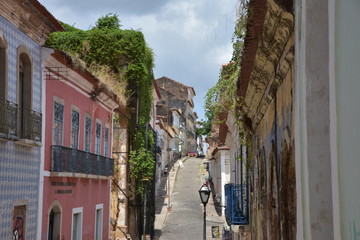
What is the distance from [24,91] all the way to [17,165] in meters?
1.73

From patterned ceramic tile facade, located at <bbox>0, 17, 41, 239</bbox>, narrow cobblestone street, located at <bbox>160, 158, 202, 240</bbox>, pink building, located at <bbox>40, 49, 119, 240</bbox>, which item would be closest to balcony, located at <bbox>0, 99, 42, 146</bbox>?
patterned ceramic tile facade, located at <bbox>0, 17, 41, 239</bbox>

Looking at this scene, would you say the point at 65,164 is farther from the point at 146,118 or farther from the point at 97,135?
the point at 146,118

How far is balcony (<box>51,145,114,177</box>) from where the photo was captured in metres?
15.1

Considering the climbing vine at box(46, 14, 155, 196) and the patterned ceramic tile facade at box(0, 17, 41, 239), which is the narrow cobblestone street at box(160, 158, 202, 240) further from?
the patterned ceramic tile facade at box(0, 17, 41, 239)

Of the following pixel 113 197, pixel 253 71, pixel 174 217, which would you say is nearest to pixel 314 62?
pixel 253 71

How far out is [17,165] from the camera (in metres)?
12.7

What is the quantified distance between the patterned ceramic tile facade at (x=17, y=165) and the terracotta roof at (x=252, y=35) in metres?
6.08

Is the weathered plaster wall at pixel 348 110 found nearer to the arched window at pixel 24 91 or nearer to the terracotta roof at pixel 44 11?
the terracotta roof at pixel 44 11

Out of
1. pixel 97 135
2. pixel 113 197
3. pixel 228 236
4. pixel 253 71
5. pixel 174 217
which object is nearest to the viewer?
pixel 253 71

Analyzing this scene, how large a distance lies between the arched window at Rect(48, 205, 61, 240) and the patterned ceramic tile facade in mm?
1702

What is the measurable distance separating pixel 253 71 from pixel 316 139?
11.6ft

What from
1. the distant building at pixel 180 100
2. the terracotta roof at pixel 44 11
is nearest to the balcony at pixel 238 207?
the terracotta roof at pixel 44 11

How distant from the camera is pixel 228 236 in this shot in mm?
25641

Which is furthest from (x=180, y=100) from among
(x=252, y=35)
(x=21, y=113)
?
(x=252, y=35)
